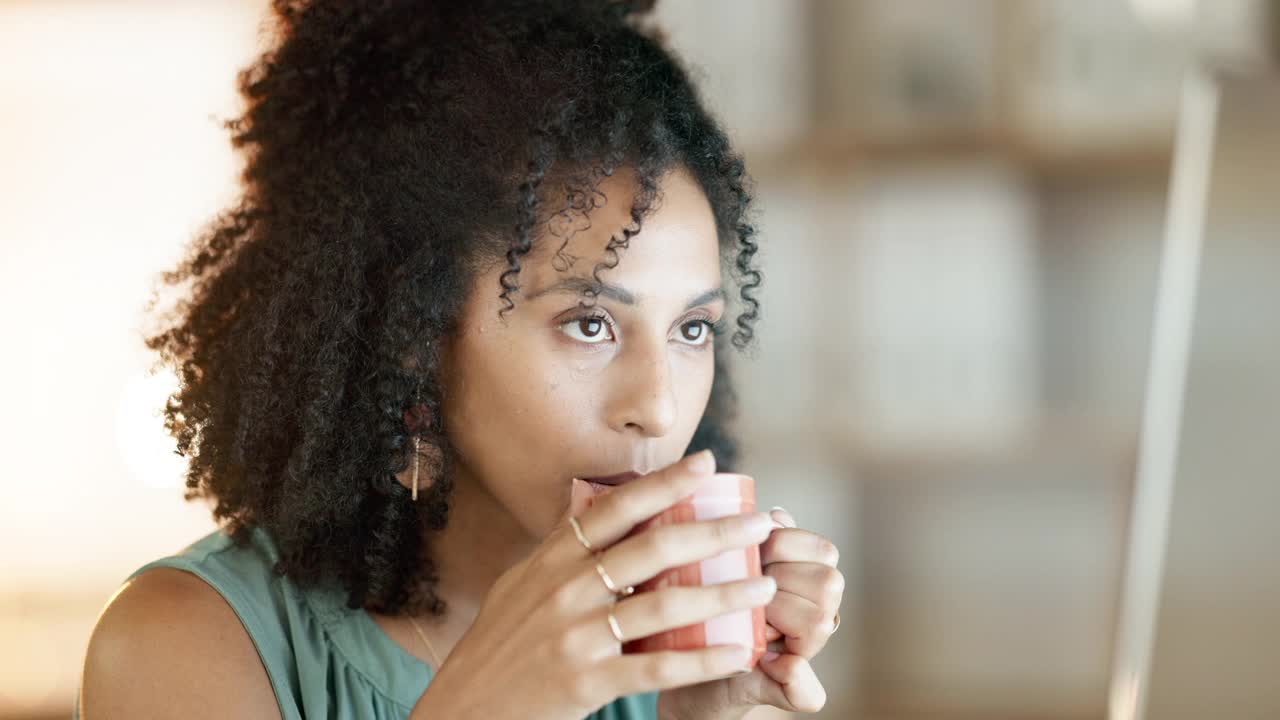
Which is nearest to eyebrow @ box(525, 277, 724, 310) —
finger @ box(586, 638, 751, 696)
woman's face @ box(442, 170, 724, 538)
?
woman's face @ box(442, 170, 724, 538)

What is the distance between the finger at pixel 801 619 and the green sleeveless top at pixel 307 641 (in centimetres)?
45

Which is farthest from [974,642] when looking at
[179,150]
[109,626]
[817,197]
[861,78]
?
[179,150]

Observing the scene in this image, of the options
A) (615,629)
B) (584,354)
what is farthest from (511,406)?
(615,629)

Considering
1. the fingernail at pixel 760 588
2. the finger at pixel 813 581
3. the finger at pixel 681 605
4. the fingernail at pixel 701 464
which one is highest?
the fingernail at pixel 701 464

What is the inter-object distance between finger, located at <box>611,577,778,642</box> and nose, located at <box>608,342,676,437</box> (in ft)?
0.71

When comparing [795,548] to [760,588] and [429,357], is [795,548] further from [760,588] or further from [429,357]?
[429,357]

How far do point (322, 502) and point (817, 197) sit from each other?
1.49 m

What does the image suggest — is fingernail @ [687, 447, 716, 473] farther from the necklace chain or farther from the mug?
the necklace chain

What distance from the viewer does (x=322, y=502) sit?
3.58 feet

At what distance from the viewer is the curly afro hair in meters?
1.04

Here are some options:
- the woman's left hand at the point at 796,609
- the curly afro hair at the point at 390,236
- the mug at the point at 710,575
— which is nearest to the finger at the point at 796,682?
the woman's left hand at the point at 796,609

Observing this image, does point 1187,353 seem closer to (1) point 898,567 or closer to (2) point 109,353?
(1) point 898,567

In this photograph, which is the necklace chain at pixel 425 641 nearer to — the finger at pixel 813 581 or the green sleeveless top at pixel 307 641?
the green sleeveless top at pixel 307 641

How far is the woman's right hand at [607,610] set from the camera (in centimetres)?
76
